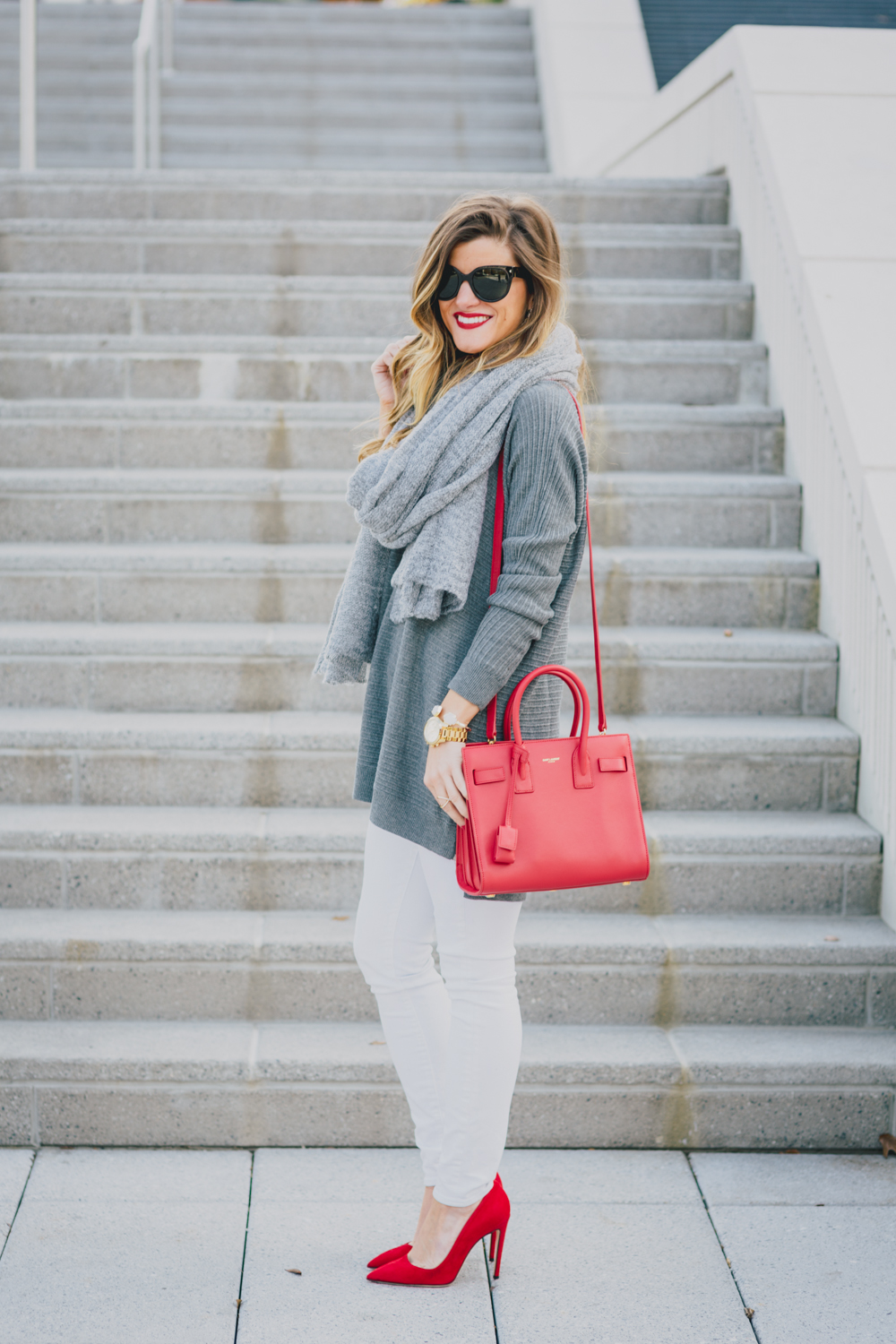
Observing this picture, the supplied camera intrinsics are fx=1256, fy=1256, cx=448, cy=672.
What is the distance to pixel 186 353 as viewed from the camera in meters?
4.57

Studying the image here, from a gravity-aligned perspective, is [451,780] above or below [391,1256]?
above

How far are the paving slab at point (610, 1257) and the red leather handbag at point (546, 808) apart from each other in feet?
2.85

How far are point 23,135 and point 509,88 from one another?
413cm

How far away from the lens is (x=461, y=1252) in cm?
235

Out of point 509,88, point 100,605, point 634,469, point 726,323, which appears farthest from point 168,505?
point 509,88

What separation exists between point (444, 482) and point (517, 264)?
1.27ft

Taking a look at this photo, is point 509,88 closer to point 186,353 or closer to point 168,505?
point 186,353

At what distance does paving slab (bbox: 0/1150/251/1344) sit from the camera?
2262mm

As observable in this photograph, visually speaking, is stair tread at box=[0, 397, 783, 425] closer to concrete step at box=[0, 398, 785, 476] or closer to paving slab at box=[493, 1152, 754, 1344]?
concrete step at box=[0, 398, 785, 476]

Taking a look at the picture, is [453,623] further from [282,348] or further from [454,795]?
[282,348]

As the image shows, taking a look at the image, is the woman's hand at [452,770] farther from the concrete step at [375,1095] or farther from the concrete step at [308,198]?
the concrete step at [308,198]

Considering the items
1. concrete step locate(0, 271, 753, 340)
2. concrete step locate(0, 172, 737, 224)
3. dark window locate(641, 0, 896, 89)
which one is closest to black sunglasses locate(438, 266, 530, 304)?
concrete step locate(0, 271, 753, 340)

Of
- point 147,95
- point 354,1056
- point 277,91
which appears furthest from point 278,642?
point 277,91

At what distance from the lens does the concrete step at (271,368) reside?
4492 millimetres
